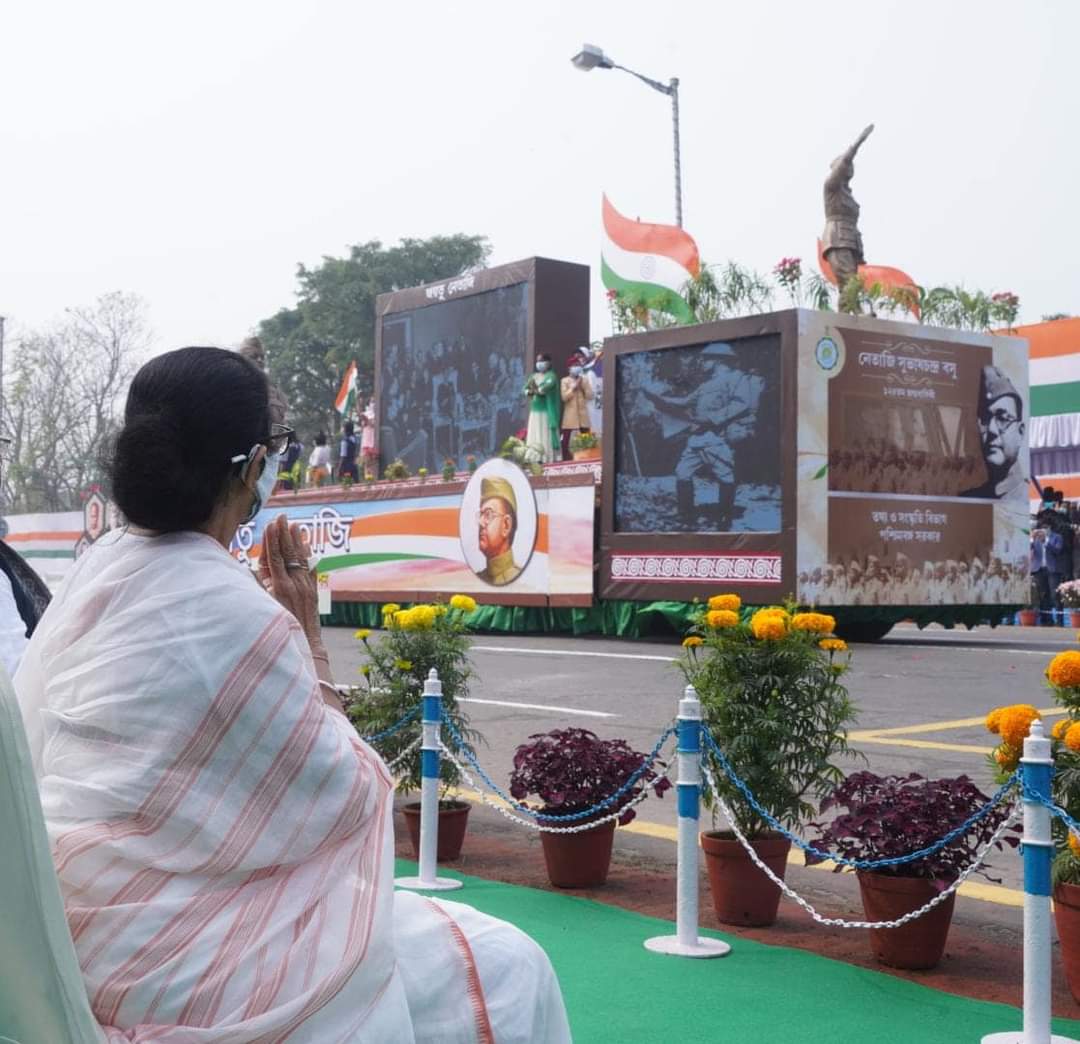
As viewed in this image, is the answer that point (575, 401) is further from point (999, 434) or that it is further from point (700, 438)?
point (999, 434)

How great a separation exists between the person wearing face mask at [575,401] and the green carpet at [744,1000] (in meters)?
20.0

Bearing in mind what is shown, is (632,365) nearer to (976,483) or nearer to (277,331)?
(976,483)

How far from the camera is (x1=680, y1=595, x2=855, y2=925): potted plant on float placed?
5.59 meters

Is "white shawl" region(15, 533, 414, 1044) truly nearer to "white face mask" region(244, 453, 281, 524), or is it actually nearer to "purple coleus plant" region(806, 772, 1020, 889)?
"white face mask" region(244, 453, 281, 524)

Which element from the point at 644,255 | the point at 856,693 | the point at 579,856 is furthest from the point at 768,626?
the point at 644,255

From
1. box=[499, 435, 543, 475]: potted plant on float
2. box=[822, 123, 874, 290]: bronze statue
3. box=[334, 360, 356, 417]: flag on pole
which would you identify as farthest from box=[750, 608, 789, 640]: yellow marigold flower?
box=[334, 360, 356, 417]: flag on pole

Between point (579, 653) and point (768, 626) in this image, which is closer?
point (768, 626)

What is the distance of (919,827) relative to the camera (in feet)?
15.9

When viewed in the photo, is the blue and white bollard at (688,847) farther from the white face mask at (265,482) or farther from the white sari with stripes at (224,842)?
the white sari with stripes at (224,842)

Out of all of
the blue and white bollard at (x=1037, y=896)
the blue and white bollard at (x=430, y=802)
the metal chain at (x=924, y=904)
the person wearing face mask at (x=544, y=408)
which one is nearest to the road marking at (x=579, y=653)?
the person wearing face mask at (x=544, y=408)

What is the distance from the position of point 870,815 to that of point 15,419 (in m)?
49.3

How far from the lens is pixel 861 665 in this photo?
51.3ft

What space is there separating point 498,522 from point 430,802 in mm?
15634

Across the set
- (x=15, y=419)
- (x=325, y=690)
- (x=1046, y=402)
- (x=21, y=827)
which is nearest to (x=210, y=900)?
(x=21, y=827)
